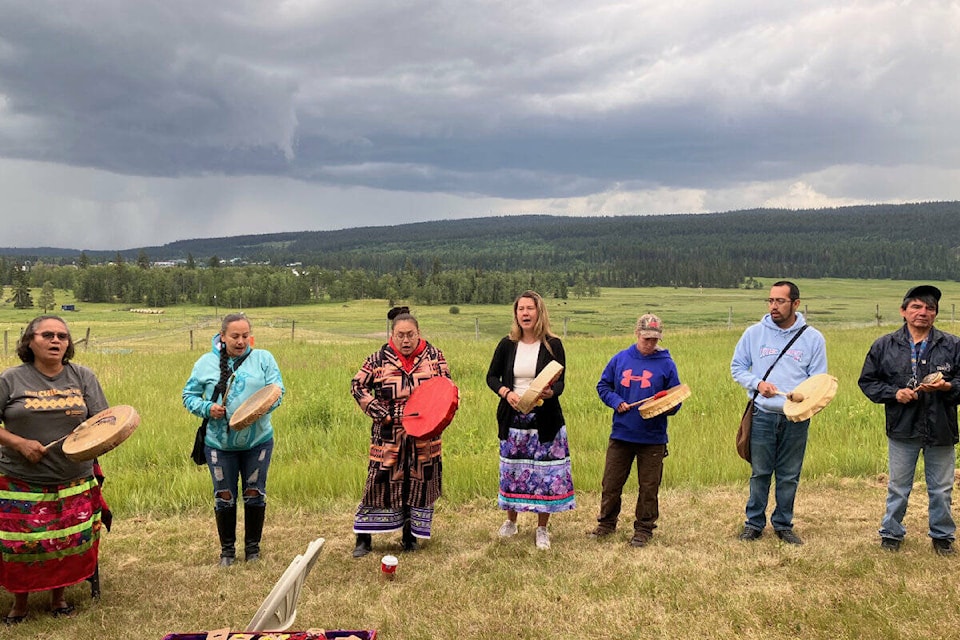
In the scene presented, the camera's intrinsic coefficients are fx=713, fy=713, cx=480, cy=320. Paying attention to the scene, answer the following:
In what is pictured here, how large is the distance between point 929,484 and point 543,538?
321cm

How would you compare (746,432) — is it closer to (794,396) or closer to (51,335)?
(794,396)

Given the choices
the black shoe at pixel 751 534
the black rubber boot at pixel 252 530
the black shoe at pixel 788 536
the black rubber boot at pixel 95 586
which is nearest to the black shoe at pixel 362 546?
the black rubber boot at pixel 252 530

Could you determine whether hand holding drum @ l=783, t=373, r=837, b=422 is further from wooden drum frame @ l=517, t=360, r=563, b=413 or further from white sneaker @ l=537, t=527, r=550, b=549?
white sneaker @ l=537, t=527, r=550, b=549

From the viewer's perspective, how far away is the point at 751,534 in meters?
6.24

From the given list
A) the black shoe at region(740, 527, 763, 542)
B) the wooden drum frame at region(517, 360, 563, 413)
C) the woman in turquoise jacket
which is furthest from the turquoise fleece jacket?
the black shoe at region(740, 527, 763, 542)

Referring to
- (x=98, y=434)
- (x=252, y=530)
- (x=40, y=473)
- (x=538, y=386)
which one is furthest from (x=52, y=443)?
(x=538, y=386)

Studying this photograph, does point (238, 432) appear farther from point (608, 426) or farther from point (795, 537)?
point (608, 426)

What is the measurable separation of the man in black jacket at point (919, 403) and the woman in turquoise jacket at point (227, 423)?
4.91 metres

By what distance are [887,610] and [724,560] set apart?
4.17 ft

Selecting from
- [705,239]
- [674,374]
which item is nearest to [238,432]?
[674,374]

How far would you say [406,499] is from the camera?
6.14 meters

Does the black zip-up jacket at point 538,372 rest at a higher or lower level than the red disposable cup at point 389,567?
higher

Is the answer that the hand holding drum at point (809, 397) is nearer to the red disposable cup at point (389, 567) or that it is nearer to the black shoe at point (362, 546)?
the red disposable cup at point (389, 567)

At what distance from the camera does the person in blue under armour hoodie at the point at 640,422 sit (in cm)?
614
